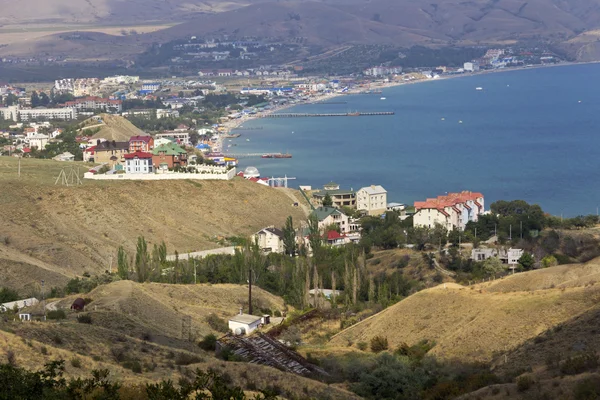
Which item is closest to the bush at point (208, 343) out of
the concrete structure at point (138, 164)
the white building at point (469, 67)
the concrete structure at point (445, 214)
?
the concrete structure at point (445, 214)

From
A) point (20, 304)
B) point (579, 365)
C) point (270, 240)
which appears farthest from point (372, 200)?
point (579, 365)

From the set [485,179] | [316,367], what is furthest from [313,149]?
[316,367]

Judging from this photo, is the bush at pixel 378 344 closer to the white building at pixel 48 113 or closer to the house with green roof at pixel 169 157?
the house with green roof at pixel 169 157

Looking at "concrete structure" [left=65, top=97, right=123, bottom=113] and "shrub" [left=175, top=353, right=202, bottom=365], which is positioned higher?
"shrub" [left=175, top=353, right=202, bottom=365]

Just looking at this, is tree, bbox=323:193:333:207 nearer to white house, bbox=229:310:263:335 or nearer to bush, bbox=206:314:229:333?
bush, bbox=206:314:229:333

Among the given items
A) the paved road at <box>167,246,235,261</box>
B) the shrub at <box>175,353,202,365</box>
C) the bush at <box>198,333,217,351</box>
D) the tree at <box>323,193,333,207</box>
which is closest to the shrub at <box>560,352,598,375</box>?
the shrub at <box>175,353,202,365</box>

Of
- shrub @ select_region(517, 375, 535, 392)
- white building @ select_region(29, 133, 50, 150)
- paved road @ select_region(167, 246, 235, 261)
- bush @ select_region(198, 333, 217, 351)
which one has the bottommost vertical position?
paved road @ select_region(167, 246, 235, 261)

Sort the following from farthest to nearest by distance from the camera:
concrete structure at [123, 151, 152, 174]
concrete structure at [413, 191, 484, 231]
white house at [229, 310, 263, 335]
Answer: concrete structure at [123, 151, 152, 174] → concrete structure at [413, 191, 484, 231] → white house at [229, 310, 263, 335]

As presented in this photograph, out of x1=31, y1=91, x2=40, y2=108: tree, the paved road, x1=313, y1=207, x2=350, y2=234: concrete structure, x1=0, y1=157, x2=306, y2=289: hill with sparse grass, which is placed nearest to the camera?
x1=0, y1=157, x2=306, y2=289: hill with sparse grass
